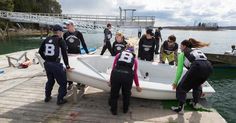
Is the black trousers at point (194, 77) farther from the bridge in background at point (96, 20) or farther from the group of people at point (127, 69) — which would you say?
the bridge in background at point (96, 20)

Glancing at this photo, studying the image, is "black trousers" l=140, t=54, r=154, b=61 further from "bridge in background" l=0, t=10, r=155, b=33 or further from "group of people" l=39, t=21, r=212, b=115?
"bridge in background" l=0, t=10, r=155, b=33

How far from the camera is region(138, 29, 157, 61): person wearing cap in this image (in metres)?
7.99

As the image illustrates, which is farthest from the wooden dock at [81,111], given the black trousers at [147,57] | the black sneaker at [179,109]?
the black trousers at [147,57]

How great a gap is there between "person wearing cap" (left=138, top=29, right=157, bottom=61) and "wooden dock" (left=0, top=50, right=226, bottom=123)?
186cm

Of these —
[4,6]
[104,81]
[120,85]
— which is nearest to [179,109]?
[120,85]

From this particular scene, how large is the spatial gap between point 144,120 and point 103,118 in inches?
31.5

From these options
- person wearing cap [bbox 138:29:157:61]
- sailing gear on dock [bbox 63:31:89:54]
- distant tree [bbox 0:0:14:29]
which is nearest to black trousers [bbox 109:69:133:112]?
sailing gear on dock [bbox 63:31:89:54]

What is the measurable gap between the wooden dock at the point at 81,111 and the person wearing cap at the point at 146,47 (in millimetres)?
1862

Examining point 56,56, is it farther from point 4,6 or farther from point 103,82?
point 4,6

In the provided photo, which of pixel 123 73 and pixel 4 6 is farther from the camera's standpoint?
pixel 4 6

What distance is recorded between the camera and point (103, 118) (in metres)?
5.46

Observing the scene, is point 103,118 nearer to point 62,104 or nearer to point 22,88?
point 62,104

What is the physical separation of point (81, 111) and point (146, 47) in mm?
3180

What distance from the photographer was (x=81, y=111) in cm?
581
